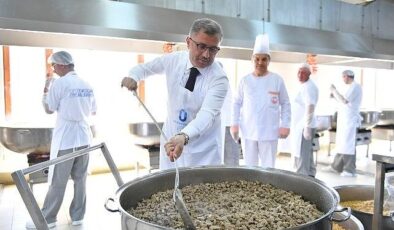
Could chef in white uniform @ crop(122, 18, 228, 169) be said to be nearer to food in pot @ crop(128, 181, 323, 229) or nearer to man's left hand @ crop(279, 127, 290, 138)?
food in pot @ crop(128, 181, 323, 229)

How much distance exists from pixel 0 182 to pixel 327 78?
5488 millimetres

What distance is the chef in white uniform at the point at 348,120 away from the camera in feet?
14.3

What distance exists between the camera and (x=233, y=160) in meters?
3.57

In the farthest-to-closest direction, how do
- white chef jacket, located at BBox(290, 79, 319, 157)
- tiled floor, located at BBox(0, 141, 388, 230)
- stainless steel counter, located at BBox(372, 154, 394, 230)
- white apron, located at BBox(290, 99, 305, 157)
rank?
white apron, located at BBox(290, 99, 305, 157) → white chef jacket, located at BBox(290, 79, 319, 157) → tiled floor, located at BBox(0, 141, 388, 230) → stainless steel counter, located at BBox(372, 154, 394, 230)

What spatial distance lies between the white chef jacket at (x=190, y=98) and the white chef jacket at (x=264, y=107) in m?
0.94

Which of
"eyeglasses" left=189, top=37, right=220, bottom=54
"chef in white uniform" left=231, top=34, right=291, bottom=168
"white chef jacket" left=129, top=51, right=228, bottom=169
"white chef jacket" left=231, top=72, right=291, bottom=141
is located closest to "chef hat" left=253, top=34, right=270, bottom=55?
"chef in white uniform" left=231, top=34, right=291, bottom=168

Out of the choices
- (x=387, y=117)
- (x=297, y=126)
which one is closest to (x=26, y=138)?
(x=297, y=126)

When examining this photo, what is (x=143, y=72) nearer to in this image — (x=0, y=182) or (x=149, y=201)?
(x=149, y=201)

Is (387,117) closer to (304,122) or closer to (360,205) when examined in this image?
(304,122)

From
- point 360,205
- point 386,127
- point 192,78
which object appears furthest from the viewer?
point 386,127

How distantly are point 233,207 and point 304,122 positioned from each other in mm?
2929

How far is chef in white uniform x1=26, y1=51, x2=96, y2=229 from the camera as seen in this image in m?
2.65

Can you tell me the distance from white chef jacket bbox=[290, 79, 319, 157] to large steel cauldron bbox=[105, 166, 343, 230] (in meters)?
2.57

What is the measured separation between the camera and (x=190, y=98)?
70.1 inches
